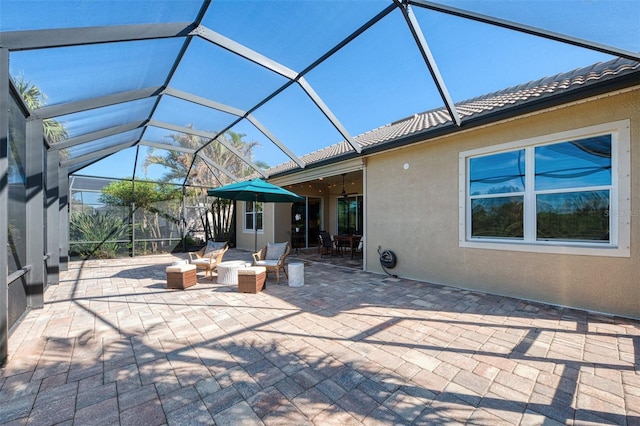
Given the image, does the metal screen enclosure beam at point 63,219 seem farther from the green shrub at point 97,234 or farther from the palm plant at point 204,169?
the palm plant at point 204,169

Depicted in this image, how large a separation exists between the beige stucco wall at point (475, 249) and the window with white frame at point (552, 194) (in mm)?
124

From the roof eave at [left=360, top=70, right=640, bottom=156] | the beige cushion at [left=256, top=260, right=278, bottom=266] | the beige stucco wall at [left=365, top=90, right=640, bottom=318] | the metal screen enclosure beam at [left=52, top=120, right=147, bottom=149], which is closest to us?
the roof eave at [left=360, top=70, right=640, bottom=156]

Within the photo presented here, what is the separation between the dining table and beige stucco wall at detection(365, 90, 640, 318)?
215cm

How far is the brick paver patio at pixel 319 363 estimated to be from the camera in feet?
6.64

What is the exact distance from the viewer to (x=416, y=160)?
20.0ft

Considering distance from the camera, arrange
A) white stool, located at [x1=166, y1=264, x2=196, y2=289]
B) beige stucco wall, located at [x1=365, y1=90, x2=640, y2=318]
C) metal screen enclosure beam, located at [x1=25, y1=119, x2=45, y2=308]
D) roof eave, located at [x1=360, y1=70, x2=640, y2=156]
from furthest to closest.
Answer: white stool, located at [x1=166, y1=264, x2=196, y2=289] → metal screen enclosure beam, located at [x1=25, y1=119, x2=45, y2=308] → beige stucco wall, located at [x1=365, y1=90, x2=640, y2=318] → roof eave, located at [x1=360, y1=70, x2=640, y2=156]

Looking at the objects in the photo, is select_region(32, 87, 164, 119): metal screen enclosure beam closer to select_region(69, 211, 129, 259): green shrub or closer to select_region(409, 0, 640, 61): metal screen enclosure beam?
select_region(409, 0, 640, 61): metal screen enclosure beam

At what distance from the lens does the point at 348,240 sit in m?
9.58

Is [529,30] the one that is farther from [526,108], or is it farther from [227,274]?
[227,274]

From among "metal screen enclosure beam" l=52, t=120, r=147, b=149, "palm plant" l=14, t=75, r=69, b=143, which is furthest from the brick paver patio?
"metal screen enclosure beam" l=52, t=120, r=147, b=149

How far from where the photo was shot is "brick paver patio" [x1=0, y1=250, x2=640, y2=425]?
2.03 meters

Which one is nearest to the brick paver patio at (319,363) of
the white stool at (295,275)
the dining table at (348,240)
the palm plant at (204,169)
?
the white stool at (295,275)

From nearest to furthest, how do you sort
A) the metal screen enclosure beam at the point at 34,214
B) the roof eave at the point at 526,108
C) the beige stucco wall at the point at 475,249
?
the roof eave at the point at 526,108 < the beige stucco wall at the point at 475,249 < the metal screen enclosure beam at the point at 34,214

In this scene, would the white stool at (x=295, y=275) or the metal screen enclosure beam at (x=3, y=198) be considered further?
the white stool at (x=295, y=275)
